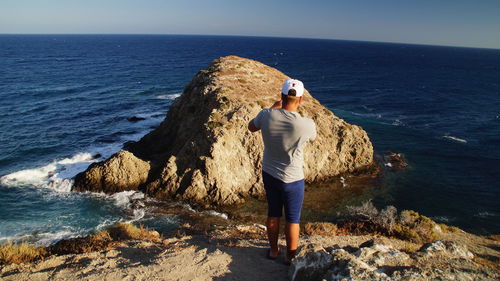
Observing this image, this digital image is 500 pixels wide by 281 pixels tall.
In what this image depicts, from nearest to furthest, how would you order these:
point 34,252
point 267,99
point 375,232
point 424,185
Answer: point 34,252 < point 375,232 < point 424,185 < point 267,99

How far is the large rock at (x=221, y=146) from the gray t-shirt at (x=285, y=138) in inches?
627

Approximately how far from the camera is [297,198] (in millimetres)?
6332

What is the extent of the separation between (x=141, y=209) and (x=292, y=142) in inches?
674

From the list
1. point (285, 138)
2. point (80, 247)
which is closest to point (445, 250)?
point (285, 138)

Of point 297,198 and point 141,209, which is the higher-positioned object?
point 297,198

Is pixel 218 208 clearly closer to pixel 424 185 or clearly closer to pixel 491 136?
pixel 424 185

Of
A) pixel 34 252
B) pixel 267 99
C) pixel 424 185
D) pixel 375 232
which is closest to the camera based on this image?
pixel 34 252

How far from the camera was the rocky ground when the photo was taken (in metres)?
5.87

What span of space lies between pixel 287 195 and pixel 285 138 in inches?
48.8

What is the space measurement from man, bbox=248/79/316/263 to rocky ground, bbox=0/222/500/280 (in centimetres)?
101

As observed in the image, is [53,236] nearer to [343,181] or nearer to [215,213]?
[215,213]

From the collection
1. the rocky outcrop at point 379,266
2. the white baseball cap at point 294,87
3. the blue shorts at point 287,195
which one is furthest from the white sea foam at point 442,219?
the white baseball cap at point 294,87

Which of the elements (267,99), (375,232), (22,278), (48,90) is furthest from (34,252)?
(48,90)

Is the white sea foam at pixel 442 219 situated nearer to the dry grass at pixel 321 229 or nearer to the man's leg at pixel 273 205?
the dry grass at pixel 321 229
